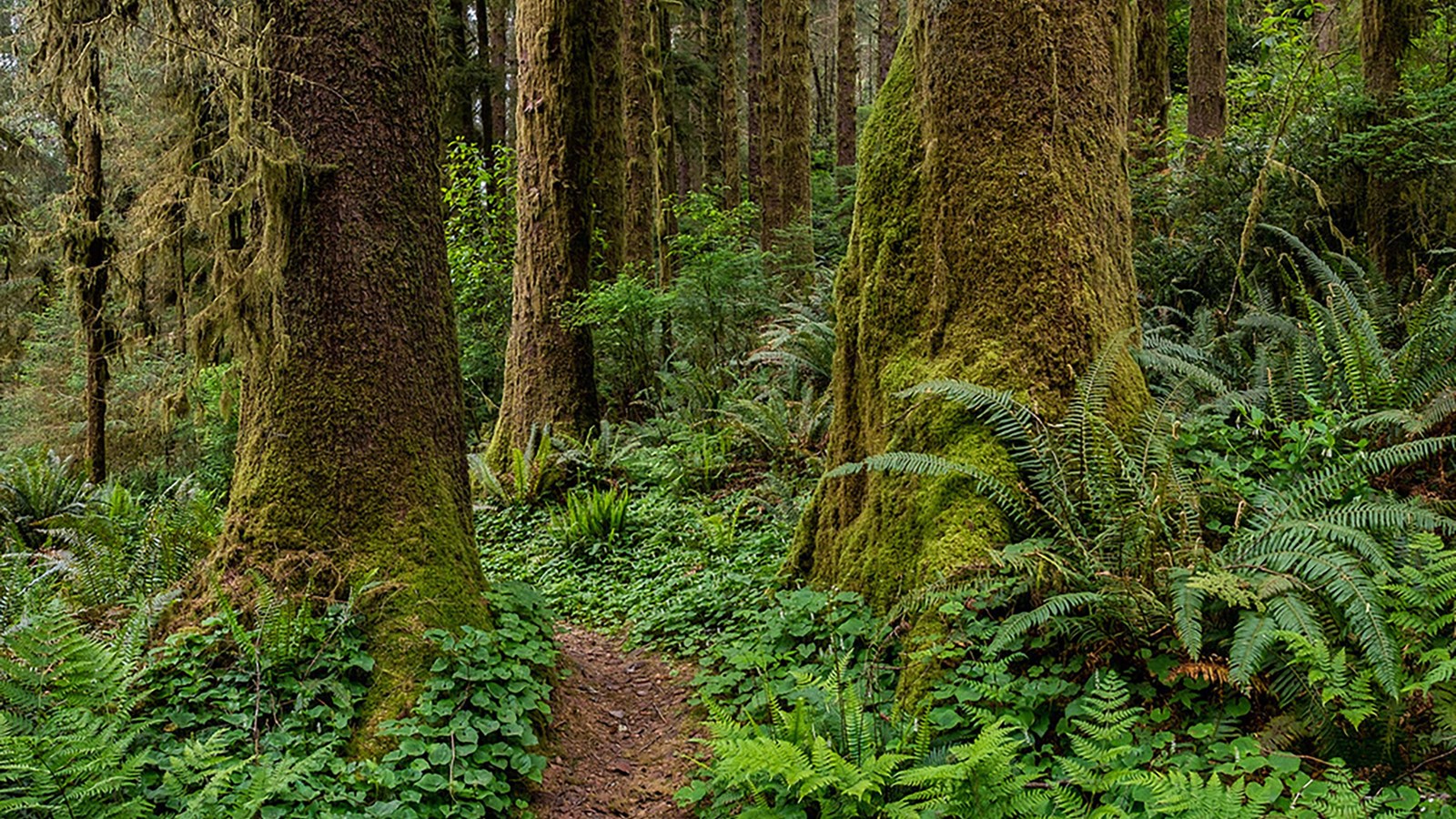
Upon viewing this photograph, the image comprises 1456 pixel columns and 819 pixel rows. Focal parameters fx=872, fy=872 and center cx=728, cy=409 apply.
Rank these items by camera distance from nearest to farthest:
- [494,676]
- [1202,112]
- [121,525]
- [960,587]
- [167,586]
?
[960,587] → [494,676] → [167,586] → [121,525] → [1202,112]

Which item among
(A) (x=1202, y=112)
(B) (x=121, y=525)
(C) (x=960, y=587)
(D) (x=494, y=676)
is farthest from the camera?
(A) (x=1202, y=112)

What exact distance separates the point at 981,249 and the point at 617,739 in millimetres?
2973

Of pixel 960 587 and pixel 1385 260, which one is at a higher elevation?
pixel 1385 260

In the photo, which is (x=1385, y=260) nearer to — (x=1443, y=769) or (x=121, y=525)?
(x=1443, y=769)

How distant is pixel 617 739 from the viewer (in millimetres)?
4285

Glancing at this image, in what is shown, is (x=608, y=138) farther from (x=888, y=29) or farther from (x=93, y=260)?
(x=888, y=29)

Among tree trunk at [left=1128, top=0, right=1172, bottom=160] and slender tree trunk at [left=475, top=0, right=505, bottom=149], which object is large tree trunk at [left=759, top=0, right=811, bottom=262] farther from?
slender tree trunk at [left=475, top=0, right=505, bottom=149]

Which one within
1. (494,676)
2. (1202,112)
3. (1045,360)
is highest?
(1202,112)

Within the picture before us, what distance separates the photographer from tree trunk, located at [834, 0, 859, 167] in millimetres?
20781

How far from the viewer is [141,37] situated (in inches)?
169

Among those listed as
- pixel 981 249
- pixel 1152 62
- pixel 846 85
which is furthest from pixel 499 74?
pixel 981 249

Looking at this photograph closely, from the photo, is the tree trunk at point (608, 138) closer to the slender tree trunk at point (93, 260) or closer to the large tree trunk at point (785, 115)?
the large tree trunk at point (785, 115)

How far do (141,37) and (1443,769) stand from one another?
19.6 ft

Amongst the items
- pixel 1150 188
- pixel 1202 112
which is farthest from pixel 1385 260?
pixel 1202 112
